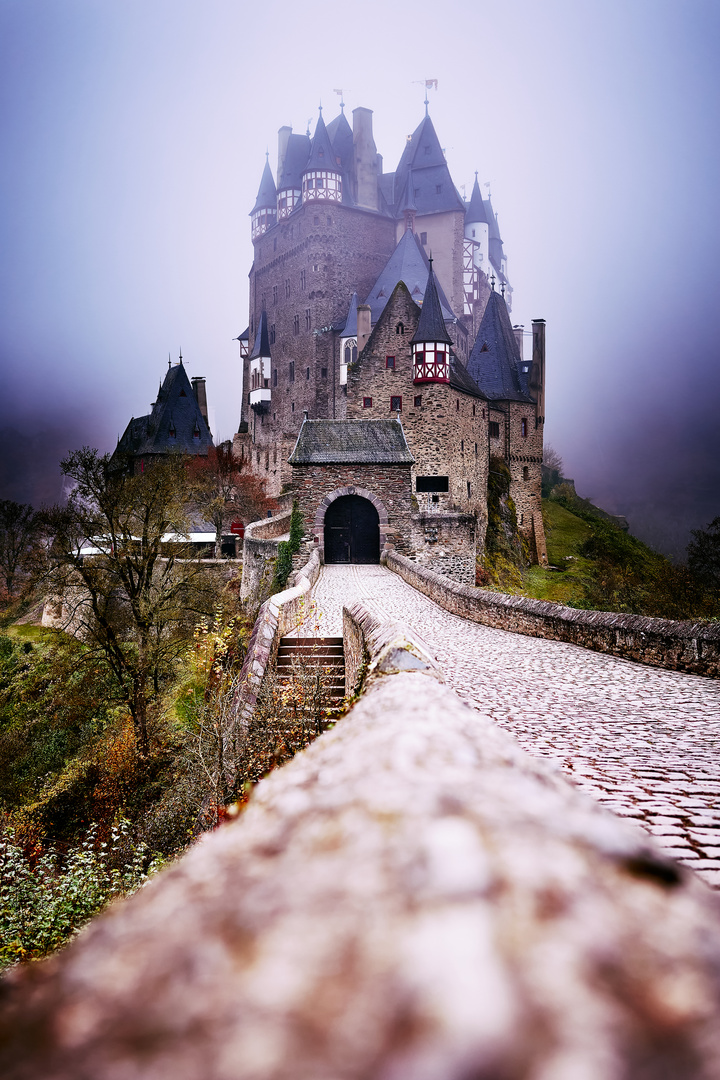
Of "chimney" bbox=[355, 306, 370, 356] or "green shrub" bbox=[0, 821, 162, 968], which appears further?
"chimney" bbox=[355, 306, 370, 356]

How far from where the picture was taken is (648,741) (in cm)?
548

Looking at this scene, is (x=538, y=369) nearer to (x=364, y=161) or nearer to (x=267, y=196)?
(x=364, y=161)

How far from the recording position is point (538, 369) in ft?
150

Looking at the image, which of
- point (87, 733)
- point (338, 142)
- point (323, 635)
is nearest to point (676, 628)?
point (323, 635)

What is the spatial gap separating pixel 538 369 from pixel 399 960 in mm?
47862

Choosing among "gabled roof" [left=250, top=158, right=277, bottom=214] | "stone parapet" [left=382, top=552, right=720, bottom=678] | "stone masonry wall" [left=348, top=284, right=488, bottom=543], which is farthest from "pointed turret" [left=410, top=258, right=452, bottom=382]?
"gabled roof" [left=250, top=158, right=277, bottom=214]

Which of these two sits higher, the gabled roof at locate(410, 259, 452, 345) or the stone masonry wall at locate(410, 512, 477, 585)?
the gabled roof at locate(410, 259, 452, 345)

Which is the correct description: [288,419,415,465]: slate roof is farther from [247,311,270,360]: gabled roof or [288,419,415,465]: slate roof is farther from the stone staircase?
[247,311,270,360]: gabled roof

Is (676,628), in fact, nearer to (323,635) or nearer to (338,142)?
(323,635)

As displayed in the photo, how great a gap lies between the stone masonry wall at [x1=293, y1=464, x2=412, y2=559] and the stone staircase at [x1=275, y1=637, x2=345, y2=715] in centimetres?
1244

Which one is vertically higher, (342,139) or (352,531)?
(342,139)

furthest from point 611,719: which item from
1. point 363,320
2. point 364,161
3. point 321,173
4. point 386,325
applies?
point 364,161

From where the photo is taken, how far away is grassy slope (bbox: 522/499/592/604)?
36094 millimetres

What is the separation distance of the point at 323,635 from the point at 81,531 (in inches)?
440
